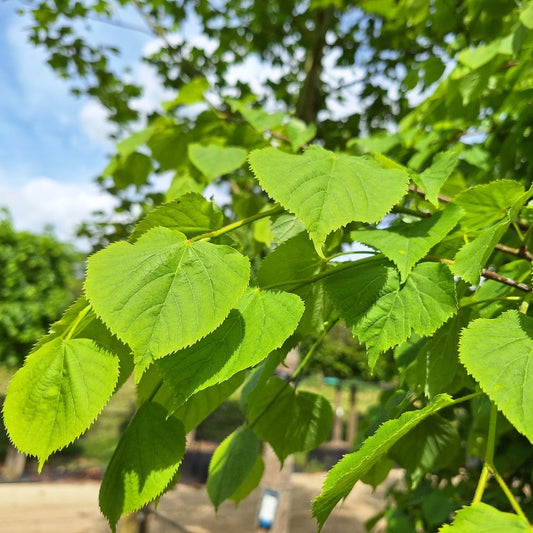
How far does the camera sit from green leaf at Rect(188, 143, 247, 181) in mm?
1104

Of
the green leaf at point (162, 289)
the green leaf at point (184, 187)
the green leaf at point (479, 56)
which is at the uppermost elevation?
the green leaf at point (479, 56)

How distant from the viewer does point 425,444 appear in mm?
827

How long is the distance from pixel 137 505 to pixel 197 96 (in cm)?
122

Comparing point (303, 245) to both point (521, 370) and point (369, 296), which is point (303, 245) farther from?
point (521, 370)

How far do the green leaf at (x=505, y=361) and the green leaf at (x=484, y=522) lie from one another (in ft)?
0.23

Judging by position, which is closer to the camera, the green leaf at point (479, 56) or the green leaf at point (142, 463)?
the green leaf at point (142, 463)

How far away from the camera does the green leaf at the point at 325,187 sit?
491 millimetres

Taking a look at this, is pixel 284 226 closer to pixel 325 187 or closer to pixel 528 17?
pixel 325 187

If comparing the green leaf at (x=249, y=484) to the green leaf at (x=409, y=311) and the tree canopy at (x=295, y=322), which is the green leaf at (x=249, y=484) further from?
the green leaf at (x=409, y=311)

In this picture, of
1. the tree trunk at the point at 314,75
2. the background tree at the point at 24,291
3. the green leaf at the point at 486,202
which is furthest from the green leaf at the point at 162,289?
the background tree at the point at 24,291

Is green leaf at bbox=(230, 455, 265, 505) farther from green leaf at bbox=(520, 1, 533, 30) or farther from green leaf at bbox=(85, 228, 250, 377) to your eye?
green leaf at bbox=(520, 1, 533, 30)

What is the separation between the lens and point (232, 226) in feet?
1.92

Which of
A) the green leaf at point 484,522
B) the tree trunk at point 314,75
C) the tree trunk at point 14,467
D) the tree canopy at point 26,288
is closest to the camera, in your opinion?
the green leaf at point 484,522

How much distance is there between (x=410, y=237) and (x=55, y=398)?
42 centimetres
